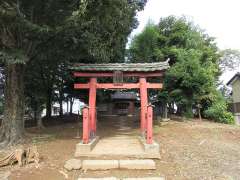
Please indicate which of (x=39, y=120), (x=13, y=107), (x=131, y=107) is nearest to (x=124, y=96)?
(x=131, y=107)

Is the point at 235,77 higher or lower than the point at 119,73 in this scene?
higher

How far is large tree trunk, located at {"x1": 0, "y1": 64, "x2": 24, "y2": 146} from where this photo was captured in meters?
11.1

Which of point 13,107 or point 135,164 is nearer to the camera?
point 135,164

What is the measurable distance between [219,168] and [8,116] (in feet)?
27.4

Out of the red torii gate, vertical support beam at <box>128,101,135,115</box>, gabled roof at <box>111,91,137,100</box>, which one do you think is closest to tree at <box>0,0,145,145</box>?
the red torii gate

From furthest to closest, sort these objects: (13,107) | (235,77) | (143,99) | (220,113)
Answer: (235,77) < (220,113) < (143,99) < (13,107)

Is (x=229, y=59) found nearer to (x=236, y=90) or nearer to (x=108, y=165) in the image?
(x=236, y=90)

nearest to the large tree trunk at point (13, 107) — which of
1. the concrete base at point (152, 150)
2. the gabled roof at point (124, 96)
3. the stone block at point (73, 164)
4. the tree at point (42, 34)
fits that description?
the tree at point (42, 34)

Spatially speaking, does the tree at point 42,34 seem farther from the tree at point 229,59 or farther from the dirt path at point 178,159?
the tree at point 229,59

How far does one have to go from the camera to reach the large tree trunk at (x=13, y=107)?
11148mm

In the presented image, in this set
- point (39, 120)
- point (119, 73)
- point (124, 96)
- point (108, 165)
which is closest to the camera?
point (108, 165)

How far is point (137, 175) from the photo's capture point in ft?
24.9

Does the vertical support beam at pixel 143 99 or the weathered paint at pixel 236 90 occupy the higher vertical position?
the weathered paint at pixel 236 90

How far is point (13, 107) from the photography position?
37.2ft
